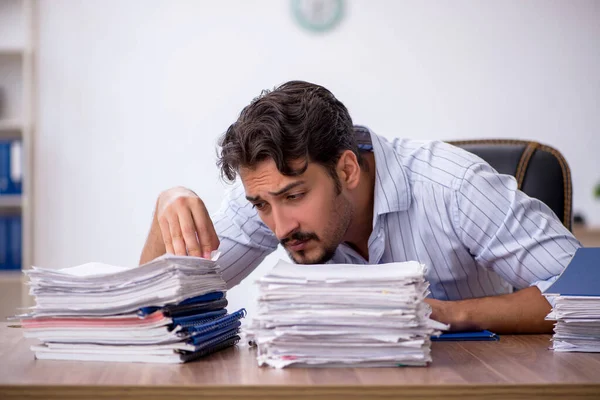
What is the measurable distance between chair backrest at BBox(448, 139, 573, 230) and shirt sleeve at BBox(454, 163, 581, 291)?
0.91 ft

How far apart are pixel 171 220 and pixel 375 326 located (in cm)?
53

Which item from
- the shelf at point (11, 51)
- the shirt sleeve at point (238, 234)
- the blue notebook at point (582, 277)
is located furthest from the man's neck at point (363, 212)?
the shelf at point (11, 51)

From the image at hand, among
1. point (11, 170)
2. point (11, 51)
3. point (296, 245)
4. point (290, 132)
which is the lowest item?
point (296, 245)

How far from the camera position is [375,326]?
0.94 meters

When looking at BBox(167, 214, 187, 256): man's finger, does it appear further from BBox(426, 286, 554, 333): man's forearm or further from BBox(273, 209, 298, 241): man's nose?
BBox(426, 286, 554, 333): man's forearm

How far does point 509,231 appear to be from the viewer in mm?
1559

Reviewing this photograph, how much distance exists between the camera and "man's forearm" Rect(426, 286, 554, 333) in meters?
1.27

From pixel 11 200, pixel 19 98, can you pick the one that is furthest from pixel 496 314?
pixel 19 98

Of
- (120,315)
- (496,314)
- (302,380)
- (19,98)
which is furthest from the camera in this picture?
(19,98)

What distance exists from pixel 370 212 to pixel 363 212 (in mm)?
29

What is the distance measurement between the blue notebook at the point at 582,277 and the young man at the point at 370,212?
0.74ft

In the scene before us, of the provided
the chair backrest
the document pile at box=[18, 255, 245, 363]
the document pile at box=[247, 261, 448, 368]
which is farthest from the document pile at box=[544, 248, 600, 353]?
the chair backrest

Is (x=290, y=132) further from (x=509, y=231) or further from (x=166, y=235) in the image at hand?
(x=509, y=231)

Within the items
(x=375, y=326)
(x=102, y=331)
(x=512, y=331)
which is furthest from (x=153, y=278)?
(x=512, y=331)
